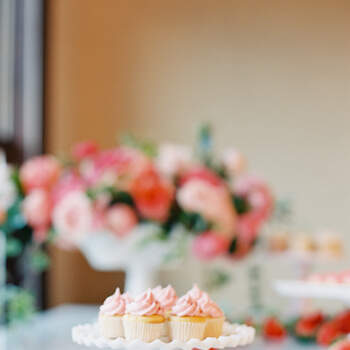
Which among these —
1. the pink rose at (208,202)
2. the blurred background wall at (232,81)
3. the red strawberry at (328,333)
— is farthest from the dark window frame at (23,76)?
the red strawberry at (328,333)

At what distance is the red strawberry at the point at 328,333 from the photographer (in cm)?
209

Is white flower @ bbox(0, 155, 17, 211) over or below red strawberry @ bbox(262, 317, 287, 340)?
over

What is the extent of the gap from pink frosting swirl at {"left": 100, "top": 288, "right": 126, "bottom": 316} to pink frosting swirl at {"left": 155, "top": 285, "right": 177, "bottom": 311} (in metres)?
0.05

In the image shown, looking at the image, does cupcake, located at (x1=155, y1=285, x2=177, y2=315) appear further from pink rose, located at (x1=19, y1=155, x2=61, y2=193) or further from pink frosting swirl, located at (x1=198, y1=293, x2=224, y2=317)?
pink rose, located at (x1=19, y1=155, x2=61, y2=193)

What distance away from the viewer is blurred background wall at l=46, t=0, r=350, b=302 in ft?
10.2

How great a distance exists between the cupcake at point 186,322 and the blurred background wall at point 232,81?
2.15m

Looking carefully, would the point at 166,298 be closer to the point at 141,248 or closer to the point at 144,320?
the point at 144,320

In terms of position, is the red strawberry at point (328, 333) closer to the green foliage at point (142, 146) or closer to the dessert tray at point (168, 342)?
the green foliage at point (142, 146)

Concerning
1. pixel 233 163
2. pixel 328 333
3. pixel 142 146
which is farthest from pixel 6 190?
pixel 328 333

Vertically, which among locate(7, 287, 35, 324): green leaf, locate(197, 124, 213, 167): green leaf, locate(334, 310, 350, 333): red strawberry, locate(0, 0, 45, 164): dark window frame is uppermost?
locate(0, 0, 45, 164): dark window frame

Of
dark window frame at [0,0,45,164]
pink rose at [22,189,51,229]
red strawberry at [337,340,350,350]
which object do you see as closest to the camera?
red strawberry at [337,340,350,350]

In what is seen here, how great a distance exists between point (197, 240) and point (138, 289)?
0.19m

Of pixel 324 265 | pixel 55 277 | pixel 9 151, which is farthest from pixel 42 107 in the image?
pixel 324 265

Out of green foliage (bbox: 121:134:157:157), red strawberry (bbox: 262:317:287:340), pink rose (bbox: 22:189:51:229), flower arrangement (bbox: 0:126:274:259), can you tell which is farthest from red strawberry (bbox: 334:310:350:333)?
pink rose (bbox: 22:189:51:229)
